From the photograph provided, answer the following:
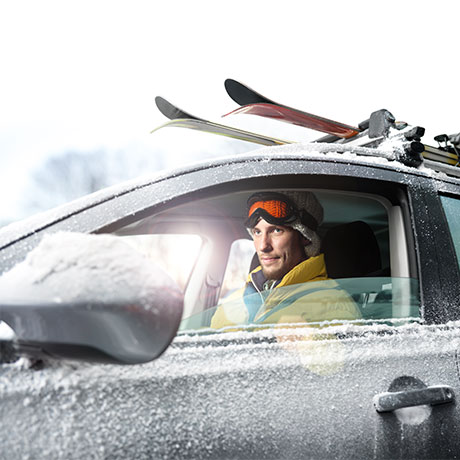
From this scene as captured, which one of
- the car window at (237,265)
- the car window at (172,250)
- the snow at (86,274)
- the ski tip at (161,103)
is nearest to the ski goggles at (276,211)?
the car window at (237,265)

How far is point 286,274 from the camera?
6.43 feet

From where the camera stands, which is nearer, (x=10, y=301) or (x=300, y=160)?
(x=10, y=301)

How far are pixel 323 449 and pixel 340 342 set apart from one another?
30 cm

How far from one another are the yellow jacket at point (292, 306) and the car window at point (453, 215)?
0.53 m

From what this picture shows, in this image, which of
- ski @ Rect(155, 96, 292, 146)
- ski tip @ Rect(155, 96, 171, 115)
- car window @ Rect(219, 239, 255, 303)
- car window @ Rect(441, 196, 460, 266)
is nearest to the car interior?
car window @ Rect(219, 239, 255, 303)

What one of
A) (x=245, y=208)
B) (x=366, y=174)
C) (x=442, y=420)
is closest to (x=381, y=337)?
(x=442, y=420)

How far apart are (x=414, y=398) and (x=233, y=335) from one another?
1.90 ft

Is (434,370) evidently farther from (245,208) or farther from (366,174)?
(245,208)

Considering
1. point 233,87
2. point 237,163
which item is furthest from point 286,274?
point 233,87

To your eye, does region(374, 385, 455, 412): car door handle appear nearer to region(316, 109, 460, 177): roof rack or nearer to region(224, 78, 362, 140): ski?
region(316, 109, 460, 177): roof rack

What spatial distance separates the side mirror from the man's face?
124 centimetres

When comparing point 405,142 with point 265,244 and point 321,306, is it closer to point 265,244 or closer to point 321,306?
point 265,244

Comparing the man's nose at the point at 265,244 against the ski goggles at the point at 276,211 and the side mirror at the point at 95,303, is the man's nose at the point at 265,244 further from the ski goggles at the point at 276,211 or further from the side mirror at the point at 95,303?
the side mirror at the point at 95,303

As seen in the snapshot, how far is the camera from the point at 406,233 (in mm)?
1758
